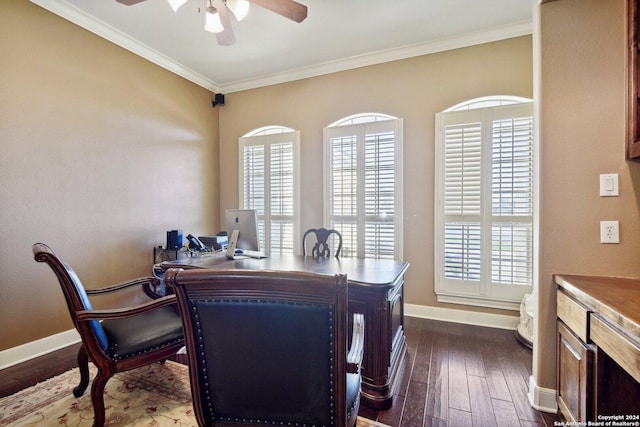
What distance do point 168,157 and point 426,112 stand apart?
126 inches

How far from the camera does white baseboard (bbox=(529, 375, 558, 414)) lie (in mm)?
1771

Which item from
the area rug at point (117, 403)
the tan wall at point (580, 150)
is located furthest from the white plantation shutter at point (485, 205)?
the area rug at point (117, 403)

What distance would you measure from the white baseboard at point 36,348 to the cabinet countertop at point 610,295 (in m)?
3.93

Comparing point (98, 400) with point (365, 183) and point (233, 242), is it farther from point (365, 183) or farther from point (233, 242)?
point (365, 183)

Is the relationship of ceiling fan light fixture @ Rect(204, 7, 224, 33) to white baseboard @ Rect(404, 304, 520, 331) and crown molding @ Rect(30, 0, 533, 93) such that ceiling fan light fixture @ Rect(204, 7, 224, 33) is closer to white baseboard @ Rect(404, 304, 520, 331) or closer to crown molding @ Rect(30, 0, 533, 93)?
crown molding @ Rect(30, 0, 533, 93)

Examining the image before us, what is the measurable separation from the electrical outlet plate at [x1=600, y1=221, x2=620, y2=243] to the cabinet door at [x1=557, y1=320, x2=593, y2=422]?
1.77 feet

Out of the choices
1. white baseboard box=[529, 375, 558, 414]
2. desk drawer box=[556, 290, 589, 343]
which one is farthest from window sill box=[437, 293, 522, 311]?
desk drawer box=[556, 290, 589, 343]

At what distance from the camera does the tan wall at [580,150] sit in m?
1.61

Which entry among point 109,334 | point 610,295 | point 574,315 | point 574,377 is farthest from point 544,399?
point 109,334

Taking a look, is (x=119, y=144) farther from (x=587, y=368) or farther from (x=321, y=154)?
(x=587, y=368)

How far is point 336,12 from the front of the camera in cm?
274

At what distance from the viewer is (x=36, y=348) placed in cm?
251

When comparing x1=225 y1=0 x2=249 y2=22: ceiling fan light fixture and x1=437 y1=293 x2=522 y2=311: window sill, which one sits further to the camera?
x1=437 y1=293 x2=522 y2=311: window sill

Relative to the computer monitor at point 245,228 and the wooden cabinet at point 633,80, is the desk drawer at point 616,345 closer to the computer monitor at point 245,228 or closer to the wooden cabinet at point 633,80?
the wooden cabinet at point 633,80
